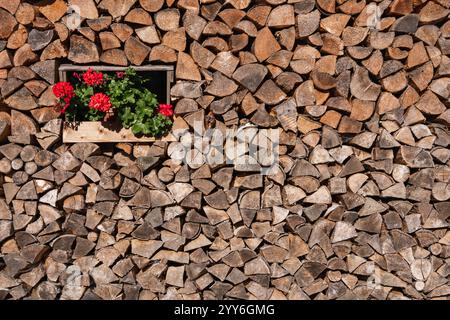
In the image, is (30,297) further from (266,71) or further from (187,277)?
(266,71)

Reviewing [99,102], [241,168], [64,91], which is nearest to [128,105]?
[99,102]

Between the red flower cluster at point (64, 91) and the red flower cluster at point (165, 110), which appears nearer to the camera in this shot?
the red flower cluster at point (64, 91)

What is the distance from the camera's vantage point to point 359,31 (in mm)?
2861

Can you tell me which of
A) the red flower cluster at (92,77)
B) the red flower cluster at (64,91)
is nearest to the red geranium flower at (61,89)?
the red flower cluster at (64,91)

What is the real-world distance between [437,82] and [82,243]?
2.70 metres

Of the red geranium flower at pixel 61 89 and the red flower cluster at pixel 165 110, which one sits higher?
the red geranium flower at pixel 61 89

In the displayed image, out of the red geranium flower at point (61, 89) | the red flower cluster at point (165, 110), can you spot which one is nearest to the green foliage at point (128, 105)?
the red flower cluster at point (165, 110)

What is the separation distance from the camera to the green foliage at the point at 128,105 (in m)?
2.88

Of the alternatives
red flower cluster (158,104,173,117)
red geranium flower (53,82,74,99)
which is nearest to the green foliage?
red flower cluster (158,104,173,117)

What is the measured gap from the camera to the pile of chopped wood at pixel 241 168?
2.84 meters

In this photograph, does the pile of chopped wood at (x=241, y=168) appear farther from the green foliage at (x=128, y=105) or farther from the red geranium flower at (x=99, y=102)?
the red geranium flower at (x=99, y=102)

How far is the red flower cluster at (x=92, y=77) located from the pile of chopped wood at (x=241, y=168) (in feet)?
0.37

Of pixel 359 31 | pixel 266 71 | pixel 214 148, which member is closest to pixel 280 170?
pixel 214 148

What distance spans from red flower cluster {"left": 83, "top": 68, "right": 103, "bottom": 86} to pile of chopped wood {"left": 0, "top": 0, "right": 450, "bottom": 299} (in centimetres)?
11
